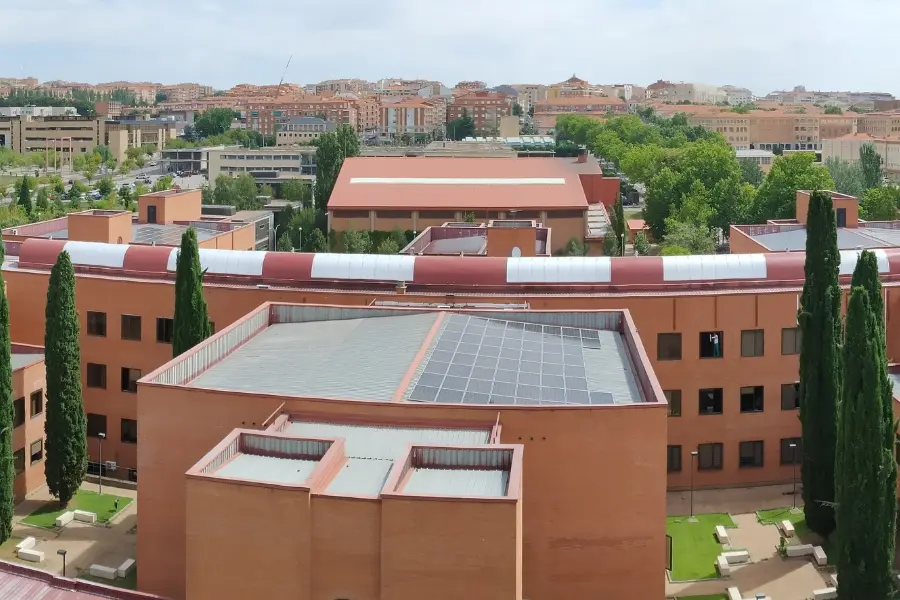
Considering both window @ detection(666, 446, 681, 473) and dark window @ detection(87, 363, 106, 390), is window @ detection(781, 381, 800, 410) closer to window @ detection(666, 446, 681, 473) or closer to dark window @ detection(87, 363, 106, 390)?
window @ detection(666, 446, 681, 473)

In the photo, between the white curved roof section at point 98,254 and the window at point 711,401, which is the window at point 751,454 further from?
the white curved roof section at point 98,254

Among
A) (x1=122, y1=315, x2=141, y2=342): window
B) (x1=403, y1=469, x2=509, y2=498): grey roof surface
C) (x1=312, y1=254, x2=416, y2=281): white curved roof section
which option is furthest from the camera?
(x1=122, y1=315, x2=141, y2=342): window

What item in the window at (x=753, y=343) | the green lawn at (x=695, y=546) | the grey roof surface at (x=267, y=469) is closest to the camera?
the grey roof surface at (x=267, y=469)

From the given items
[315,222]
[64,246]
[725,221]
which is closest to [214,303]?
[64,246]

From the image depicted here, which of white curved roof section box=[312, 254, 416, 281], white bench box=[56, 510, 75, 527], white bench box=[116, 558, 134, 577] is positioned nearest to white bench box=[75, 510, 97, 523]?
white bench box=[56, 510, 75, 527]

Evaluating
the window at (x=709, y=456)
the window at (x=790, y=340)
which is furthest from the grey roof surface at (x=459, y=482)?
the window at (x=790, y=340)
